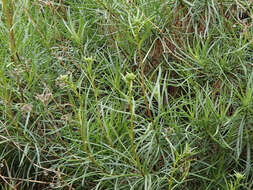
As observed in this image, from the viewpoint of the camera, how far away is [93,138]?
1.43 m

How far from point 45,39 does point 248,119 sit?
0.95m

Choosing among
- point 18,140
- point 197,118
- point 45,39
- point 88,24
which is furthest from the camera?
point 88,24

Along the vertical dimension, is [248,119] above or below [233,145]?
above

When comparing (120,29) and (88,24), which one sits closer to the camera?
(120,29)

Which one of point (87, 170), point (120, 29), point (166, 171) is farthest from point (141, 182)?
point (120, 29)

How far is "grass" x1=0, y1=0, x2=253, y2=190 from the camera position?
1.31m

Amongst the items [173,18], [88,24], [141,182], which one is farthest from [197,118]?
[88,24]

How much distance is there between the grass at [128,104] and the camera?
1.31 metres

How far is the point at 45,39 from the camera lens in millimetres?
1711

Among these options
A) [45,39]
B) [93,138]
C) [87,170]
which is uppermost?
[45,39]

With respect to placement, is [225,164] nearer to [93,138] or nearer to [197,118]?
[197,118]

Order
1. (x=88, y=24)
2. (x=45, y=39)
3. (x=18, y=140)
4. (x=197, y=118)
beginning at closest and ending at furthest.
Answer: (x=197, y=118)
(x=18, y=140)
(x=45, y=39)
(x=88, y=24)

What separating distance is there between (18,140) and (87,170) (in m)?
0.32

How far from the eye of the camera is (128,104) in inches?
59.7
